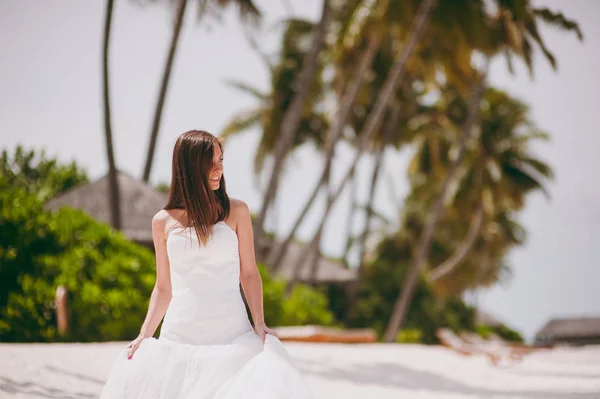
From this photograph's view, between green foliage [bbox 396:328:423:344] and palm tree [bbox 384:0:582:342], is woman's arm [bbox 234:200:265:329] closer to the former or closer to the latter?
palm tree [bbox 384:0:582:342]

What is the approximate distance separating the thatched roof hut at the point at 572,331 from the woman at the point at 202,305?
51.6m

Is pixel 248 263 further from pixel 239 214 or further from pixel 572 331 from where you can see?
pixel 572 331

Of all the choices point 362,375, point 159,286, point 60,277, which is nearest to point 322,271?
point 60,277

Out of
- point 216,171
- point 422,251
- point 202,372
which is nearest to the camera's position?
point 202,372

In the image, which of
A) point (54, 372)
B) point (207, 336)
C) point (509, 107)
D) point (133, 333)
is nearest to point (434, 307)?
point (509, 107)

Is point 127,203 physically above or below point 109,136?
below

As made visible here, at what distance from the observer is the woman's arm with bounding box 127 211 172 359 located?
3467 millimetres

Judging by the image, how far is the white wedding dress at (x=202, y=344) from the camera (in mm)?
3279

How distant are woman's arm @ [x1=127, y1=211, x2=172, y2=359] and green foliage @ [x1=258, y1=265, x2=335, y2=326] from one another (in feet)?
33.3

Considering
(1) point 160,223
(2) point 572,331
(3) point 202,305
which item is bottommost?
(2) point 572,331

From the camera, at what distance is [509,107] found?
3222 centimetres

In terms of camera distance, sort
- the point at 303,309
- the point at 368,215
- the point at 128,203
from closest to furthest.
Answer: the point at 128,203 → the point at 303,309 → the point at 368,215

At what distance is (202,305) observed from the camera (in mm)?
3383

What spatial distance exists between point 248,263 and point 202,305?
30cm
